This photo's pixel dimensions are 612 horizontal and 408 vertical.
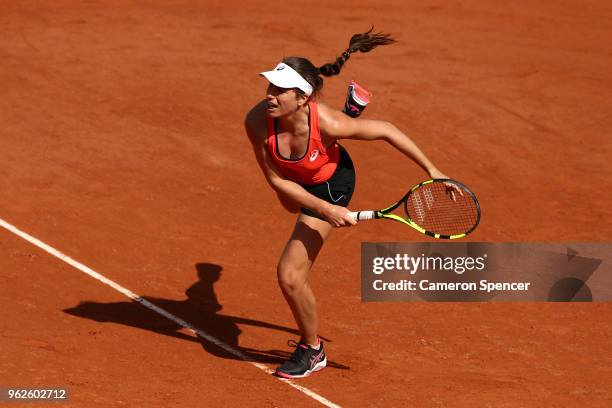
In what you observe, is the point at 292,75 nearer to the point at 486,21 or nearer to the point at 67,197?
the point at 67,197

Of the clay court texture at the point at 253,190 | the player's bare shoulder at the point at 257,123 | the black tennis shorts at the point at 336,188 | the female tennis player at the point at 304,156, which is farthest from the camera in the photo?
the clay court texture at the point at 253,190

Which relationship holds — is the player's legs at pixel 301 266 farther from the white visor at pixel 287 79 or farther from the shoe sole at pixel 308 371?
the white visor at pixel 287 79

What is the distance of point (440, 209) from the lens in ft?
29.7

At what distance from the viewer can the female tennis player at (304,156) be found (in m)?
7.63

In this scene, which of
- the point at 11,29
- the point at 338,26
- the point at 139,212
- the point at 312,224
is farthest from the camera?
the point at 338,26

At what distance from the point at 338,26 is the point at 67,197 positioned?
7.21 metres

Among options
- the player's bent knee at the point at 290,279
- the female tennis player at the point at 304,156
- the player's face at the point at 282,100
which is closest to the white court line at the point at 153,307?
the female tennis player at the point at 304,156

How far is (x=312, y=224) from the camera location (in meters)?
7.98

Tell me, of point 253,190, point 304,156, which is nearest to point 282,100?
point 304,156

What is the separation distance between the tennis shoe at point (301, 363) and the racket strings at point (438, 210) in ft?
4.17

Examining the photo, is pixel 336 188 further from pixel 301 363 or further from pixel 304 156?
pixel 301 363

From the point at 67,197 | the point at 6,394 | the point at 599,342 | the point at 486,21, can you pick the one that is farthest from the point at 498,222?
the point at 486,21

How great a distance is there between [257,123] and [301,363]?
1.84 m

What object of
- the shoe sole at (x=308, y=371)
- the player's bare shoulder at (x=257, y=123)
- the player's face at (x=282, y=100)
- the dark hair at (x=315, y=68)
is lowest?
the shoe sole at (x=308, y=371)
